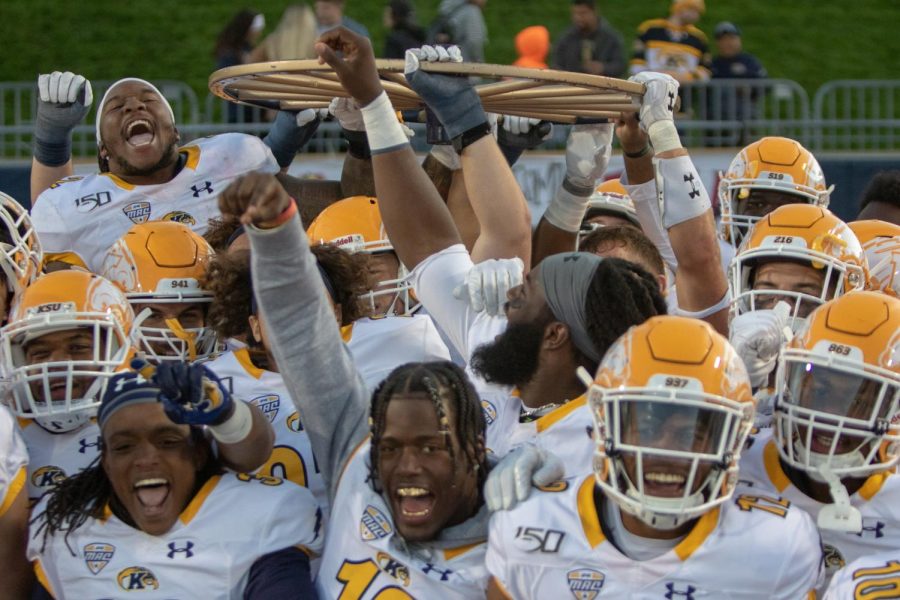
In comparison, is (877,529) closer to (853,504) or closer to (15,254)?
(853,504)

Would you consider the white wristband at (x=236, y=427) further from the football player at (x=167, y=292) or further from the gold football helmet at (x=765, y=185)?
the gold football helmet at (x=765, y=185)

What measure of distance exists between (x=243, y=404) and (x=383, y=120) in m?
0.76

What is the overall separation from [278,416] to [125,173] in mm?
1580

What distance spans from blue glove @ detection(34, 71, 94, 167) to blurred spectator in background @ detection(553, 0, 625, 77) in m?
4.41

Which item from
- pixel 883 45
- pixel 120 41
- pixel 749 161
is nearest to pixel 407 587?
pixel 749 161

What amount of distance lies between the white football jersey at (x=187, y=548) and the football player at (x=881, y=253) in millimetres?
1725

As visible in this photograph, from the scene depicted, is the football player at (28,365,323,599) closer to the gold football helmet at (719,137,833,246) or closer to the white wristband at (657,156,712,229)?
the white wristband at (657,156,712,229)

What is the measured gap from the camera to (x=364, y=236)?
4.08 metres

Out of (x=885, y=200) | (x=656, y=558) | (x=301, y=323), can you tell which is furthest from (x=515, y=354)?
(x=885, y=200)

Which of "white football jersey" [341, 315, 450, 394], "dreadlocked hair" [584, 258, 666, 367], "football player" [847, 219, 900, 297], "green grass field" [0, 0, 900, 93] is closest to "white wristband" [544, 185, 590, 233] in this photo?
"football player" [847, 219, 900, 297]

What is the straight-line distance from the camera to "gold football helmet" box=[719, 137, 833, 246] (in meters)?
4.54

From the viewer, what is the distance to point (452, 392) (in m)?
2.96

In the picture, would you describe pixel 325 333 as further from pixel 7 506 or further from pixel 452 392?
pixel 7 506

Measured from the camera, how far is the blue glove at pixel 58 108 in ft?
15.1
